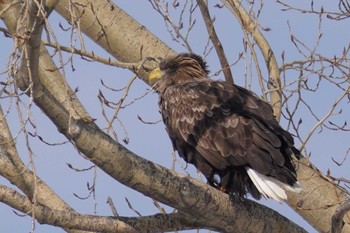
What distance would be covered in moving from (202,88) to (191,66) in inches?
30.9

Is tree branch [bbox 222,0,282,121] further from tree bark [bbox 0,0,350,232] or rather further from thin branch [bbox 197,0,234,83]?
tree bark [bbox 0,0,350,232]

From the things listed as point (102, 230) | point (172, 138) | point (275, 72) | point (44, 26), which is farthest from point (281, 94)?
point (44, 26)

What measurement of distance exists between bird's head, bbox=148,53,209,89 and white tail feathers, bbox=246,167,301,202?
1585 mm

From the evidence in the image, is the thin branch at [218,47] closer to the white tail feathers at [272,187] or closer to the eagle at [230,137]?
the eagle at [230,137]

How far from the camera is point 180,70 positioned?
7.64m

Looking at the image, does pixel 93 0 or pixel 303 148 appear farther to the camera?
pixel 93 0

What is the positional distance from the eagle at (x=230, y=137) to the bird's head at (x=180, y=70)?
0.17 meters

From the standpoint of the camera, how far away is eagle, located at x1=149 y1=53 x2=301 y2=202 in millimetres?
6160

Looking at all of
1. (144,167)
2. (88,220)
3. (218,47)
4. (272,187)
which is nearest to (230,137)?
(272,187)

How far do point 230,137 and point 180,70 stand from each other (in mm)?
1335

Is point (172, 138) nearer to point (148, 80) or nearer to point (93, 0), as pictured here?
point (148, 80)

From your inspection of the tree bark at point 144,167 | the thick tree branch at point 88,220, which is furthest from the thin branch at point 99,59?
the thick tree branch at point 88,220

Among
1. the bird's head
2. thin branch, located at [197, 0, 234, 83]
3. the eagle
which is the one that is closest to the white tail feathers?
the eagle

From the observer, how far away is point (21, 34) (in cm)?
453
